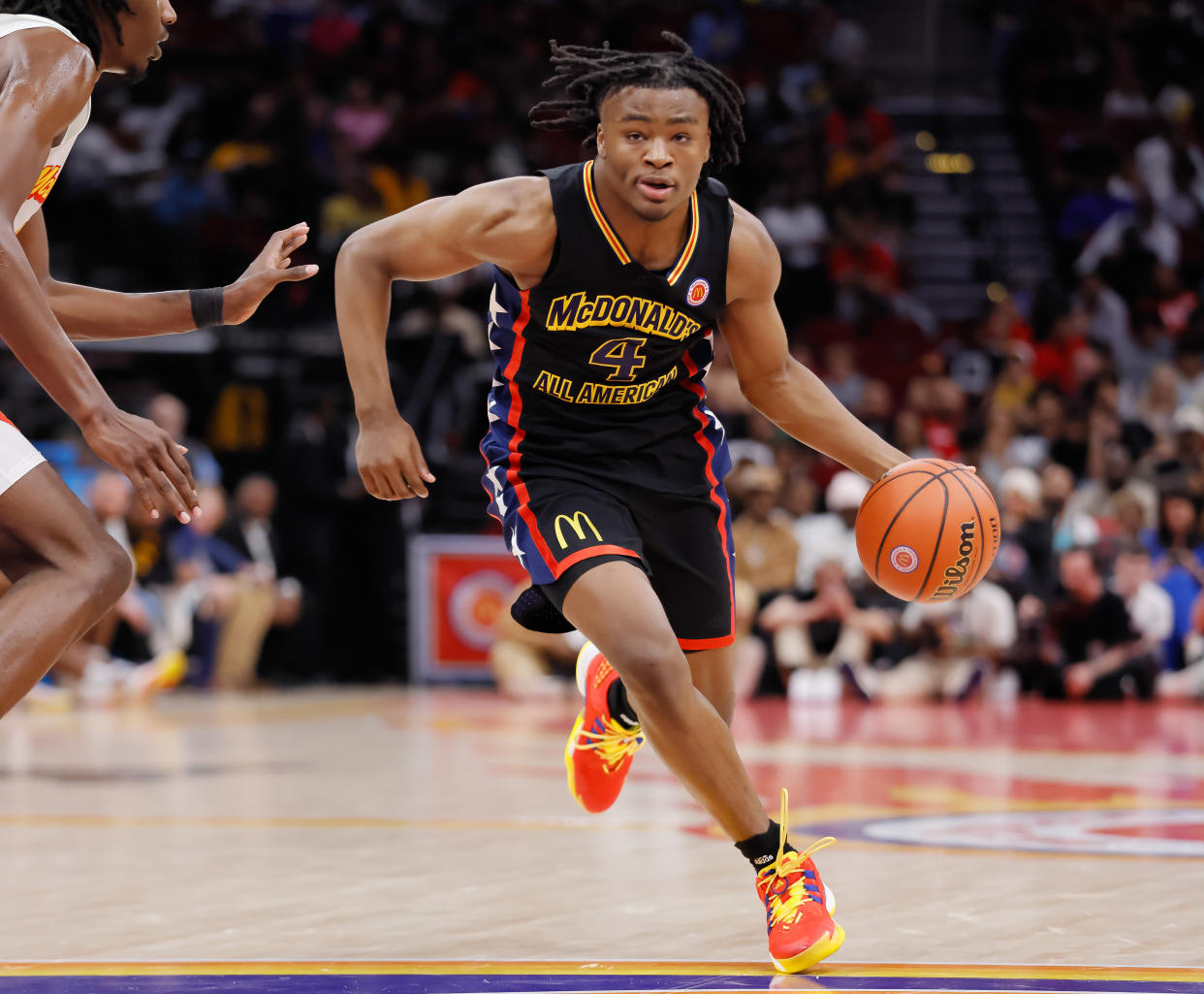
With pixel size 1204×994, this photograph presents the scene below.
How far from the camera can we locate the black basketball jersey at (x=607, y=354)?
4.30m

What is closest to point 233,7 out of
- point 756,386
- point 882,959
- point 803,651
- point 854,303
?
point 854,303

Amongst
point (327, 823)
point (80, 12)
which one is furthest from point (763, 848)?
point (327, 823)

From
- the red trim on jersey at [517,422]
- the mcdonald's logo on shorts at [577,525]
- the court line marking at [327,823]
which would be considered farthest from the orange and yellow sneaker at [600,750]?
the court line marking at [327,823]

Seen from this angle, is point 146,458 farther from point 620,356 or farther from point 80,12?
point 620,356

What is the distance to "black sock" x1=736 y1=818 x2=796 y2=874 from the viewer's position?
4020mm

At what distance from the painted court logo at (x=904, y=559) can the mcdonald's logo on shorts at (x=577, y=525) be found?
77 cm

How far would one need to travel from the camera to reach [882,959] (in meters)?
3.81

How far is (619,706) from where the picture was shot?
5.01m

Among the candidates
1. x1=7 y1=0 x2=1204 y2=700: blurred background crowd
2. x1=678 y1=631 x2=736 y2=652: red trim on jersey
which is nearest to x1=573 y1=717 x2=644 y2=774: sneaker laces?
x1=678 y1=631 x2=736 y2=652: red trim on jersey

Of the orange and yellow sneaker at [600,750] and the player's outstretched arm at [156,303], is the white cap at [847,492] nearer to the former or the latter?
the orange and yellow sneaker at [600,750]

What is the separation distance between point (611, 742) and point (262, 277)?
1637 mm

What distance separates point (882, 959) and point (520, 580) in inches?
356

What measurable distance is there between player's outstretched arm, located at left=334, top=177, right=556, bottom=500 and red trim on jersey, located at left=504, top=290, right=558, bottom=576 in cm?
15

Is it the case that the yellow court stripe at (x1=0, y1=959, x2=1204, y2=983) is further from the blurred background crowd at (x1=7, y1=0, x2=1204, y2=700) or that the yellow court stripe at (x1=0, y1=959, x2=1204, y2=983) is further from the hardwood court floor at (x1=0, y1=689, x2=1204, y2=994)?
the blurred background crowd at (x1=7, y1=0, x2=1204, y2=700)
